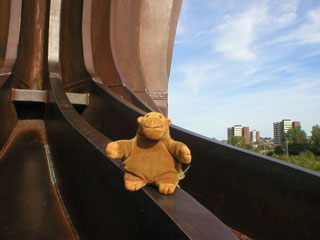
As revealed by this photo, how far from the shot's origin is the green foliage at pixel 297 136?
33.1 metres

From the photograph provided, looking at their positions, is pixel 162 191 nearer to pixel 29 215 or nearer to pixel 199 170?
pixel 29 215

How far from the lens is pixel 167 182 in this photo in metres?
1.39

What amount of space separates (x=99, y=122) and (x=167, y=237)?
115 inches

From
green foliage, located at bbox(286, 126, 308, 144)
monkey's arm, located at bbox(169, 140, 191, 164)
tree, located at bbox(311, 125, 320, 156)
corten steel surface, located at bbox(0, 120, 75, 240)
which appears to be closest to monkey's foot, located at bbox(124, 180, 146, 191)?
monkey's arm, located at bbox(169, 140, 191, 164)

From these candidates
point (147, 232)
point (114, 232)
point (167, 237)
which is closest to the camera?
point (167, 237)

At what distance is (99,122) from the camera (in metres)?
3.91

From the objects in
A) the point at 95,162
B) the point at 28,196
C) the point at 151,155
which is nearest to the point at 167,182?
the point at 151,155

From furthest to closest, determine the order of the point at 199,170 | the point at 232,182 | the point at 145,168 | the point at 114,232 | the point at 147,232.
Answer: the point at 199,170
the point at 232,182
the point at 114,232
the point at 145,168
the point at 147,232

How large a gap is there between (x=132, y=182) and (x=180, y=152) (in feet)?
0.92

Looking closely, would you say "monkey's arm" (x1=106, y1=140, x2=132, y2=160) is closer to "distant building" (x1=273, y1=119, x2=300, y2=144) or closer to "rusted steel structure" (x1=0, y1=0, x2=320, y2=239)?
"rusted steel structure" (x1=0, y1=0, x2=320, y2=239)

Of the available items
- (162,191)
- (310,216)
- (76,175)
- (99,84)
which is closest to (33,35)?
(99,84)

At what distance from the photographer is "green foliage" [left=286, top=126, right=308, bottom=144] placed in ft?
109

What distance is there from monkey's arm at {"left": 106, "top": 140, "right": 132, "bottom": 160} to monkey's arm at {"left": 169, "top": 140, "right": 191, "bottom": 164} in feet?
0.75

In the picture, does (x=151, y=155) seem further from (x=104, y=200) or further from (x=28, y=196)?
(x=28, y=196)
